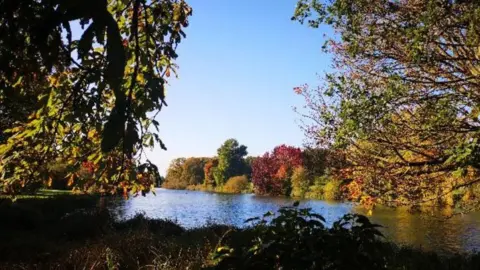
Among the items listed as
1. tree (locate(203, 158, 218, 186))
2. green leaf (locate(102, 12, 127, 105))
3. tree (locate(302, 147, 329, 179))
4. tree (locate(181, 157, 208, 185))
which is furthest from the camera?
tree (locate(181, 157, 208, 185))

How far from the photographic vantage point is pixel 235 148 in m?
113

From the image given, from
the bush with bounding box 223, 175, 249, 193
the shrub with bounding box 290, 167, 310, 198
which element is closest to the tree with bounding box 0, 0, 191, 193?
the shrub with bounding box 290, 167, 310, 198

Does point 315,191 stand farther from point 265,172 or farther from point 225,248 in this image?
point 225,248

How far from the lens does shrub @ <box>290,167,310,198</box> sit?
6128 cm

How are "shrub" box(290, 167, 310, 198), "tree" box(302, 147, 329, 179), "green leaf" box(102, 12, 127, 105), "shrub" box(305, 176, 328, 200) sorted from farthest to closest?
"shrub" box(290, 167, 310, 198) < "shrub" box(305, 176, 328, 200) < "tree" box(302, 147, 329, 179) < "green leaf" box(102, 12, 127, 105)

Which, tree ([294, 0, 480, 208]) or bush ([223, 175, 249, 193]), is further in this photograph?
bush ([223, 175, 249, 193])

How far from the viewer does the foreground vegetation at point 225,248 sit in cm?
327

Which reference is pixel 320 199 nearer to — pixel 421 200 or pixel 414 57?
pixel 421 200

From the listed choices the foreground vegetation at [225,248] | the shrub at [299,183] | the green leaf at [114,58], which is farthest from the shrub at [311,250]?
the shrub at [299,183]

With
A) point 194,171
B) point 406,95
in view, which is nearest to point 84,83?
point 406,95

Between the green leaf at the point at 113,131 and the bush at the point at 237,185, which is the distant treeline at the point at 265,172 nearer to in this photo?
the bush at the point at 237,185

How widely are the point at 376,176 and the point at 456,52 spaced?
317cm

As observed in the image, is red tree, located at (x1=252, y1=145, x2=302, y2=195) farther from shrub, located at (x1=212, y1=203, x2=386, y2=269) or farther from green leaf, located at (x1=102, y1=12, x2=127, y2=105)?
green leaf, located at (x1=102, y1=12, x2=127, y2=105)

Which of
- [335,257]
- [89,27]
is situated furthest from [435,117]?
[89,27]
